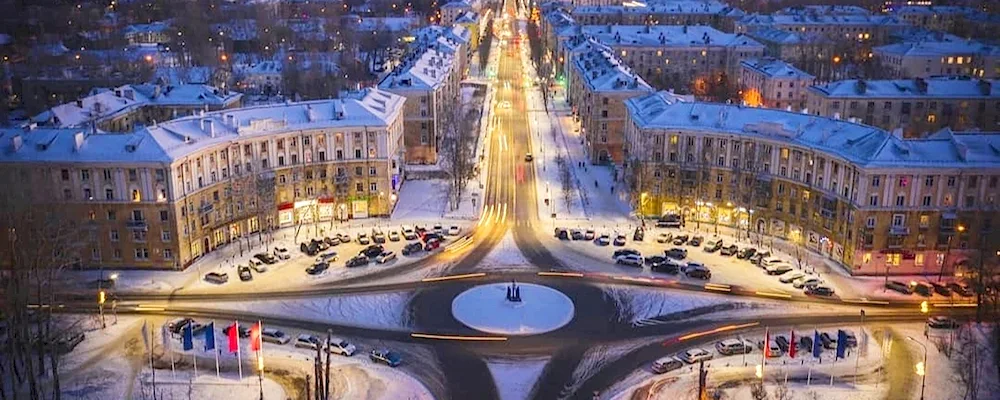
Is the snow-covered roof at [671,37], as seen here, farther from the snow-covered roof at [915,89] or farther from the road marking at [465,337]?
the road marking at [465,337]

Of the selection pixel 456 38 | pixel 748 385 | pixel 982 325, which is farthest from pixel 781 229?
pixel 456 38

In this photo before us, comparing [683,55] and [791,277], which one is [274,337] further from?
[683,55]

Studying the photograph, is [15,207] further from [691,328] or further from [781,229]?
[781,229]

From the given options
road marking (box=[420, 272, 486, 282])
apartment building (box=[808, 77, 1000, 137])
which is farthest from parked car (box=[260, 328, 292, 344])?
apartment building (box=[808, 77, 1000, 137])

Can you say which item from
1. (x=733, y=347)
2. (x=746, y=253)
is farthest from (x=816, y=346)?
(x=746, y=253)

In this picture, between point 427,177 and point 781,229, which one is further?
point 427,177

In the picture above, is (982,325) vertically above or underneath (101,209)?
underneath

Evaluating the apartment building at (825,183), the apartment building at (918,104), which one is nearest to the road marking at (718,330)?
the apartment building at (825,183)
